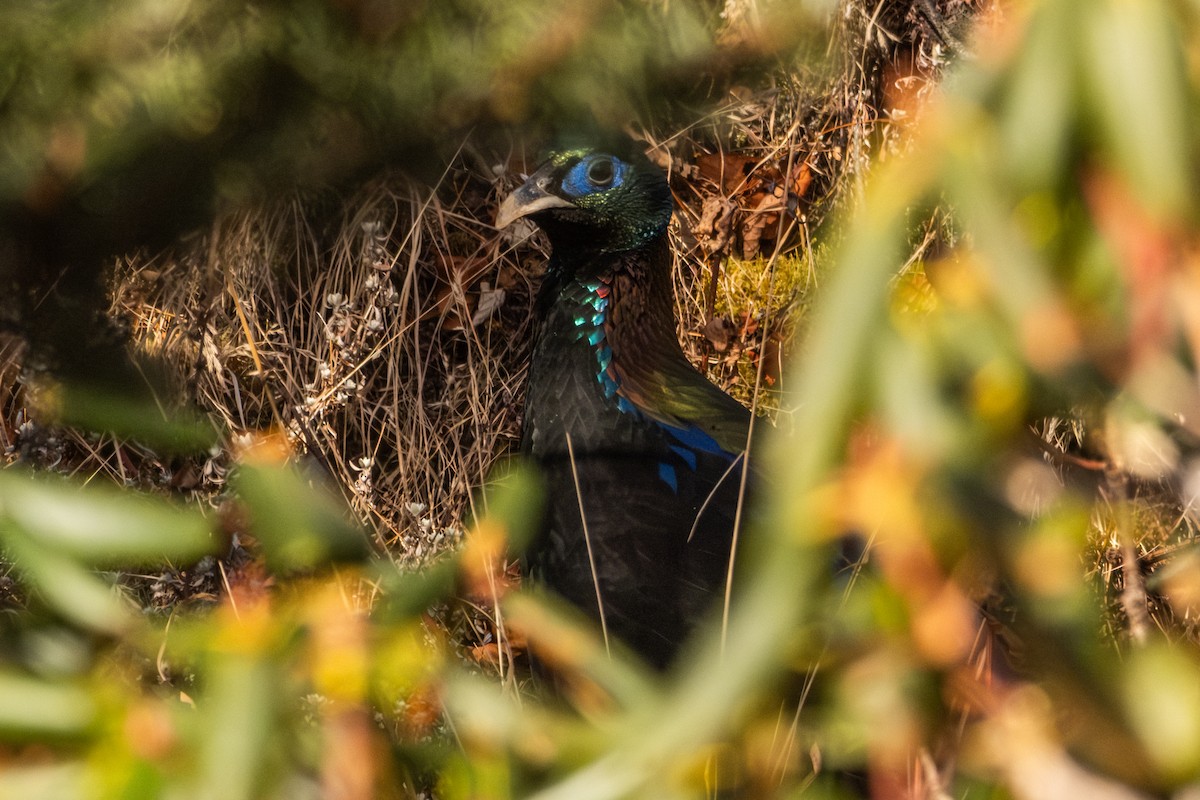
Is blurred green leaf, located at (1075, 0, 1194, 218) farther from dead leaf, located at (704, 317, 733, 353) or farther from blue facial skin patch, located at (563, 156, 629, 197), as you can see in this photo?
dead leaf, located at (704, 317, 733, 353)

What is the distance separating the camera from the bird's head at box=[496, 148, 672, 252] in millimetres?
3014

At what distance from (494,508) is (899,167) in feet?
1.70

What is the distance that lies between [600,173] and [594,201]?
0.23 ft

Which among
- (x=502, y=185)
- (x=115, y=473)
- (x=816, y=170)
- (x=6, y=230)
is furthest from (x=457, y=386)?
(x=6, y=230)

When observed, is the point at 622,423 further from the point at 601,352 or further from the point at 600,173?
the point at 600,173

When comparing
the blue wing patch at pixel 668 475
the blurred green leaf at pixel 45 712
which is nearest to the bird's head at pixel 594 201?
the blue wing patch at pixel 668 475

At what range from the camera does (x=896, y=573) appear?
0.79 meters

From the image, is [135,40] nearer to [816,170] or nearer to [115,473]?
[115,473]

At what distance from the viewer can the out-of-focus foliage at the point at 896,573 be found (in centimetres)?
74

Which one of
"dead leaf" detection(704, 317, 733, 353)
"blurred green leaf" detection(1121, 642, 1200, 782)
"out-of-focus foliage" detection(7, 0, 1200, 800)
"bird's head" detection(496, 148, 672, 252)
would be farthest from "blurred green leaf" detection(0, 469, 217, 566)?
"dead leaf" detection(704, 317, 733, 353)

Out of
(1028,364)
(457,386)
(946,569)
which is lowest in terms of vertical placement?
(457,386)

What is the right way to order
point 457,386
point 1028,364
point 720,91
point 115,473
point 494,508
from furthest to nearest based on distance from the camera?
1. point 457,386
2. point 115,473
3. point 720,91
4. point 494,508
5. point 1028,364

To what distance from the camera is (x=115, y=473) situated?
12.5ft

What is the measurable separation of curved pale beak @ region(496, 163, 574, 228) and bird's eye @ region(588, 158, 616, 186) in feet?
0.29
